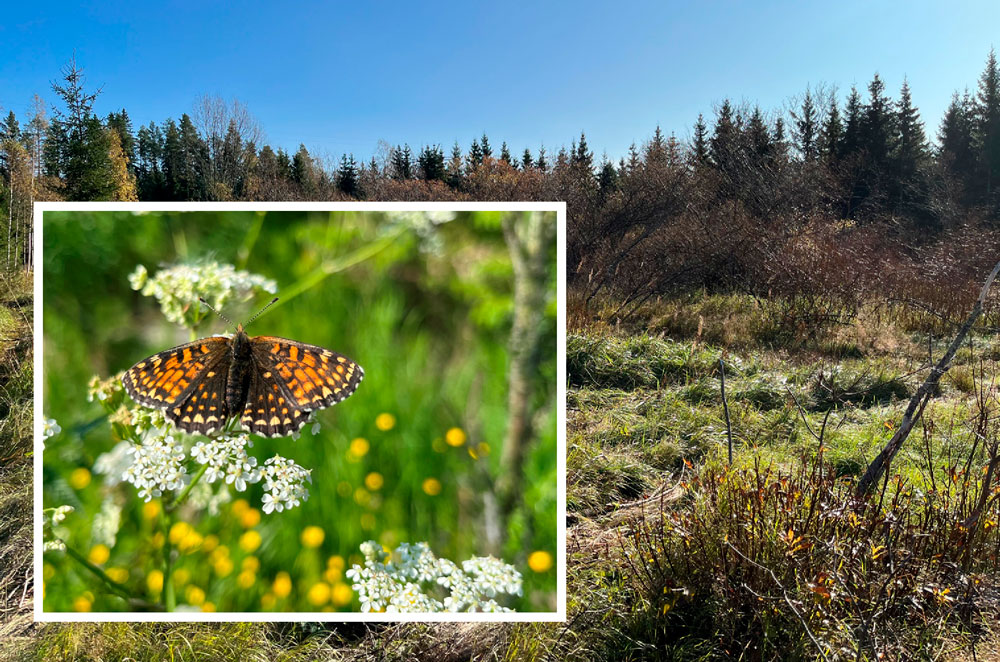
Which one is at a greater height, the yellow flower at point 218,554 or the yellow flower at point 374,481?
the yellow flower at point 374,481

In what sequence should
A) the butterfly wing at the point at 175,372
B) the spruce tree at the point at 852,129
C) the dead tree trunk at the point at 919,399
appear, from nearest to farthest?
1. the butterfly wing at the point at 175,372
2. the dead tree trunk at the point at 919,399
3. the spruce tree at the point at 852,129

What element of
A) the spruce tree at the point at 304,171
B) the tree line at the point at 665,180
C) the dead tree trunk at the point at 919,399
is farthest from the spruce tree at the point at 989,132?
the spruce tree at the point at 304,171

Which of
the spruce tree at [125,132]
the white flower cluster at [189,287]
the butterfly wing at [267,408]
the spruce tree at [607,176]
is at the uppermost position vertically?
the spruce tree at [125,132]

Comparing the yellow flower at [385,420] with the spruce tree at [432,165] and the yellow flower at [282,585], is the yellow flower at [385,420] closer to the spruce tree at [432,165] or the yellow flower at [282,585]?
the yellow flower at [282,585]

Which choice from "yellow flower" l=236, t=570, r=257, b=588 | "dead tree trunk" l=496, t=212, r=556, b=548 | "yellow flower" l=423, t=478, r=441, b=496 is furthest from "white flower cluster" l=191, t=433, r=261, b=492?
"dead tree trunk" l=496, t=212, r=556, b=548

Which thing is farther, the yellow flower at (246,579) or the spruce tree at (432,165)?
the spruce tree at (432,165)

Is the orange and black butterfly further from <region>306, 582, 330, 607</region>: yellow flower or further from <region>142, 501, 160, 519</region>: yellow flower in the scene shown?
<region>306, 582, 330, 607</region>: yellow flower

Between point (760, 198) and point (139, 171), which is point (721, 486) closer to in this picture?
point (760, 198)

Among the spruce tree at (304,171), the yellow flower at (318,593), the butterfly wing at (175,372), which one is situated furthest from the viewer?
the spruce tree at (304,171)
